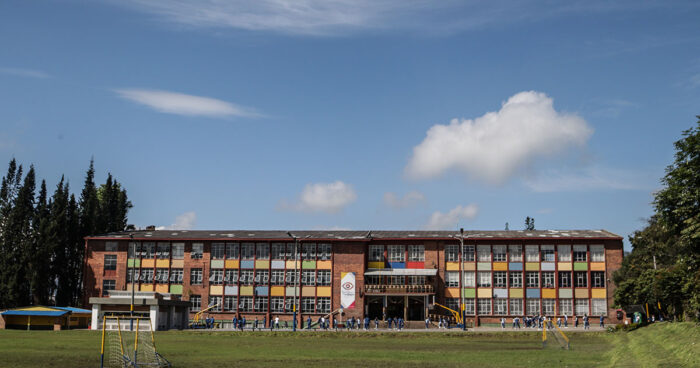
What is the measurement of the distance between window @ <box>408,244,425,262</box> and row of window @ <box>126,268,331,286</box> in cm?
1101

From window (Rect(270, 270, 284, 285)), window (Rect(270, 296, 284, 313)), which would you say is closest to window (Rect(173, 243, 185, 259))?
window (Rect(270, 270, 284, 285))

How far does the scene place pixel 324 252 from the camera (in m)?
90.9

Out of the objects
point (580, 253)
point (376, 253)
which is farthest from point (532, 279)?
point (376, 253)

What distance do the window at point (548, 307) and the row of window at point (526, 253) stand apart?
17.0 feet

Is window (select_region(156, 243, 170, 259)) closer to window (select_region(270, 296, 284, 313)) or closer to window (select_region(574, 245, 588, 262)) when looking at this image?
window (select_region(270, 296, 284, 313))

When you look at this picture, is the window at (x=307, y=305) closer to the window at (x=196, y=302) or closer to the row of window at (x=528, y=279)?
the window at (x=196, y=302)

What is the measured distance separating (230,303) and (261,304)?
4203 millimetres

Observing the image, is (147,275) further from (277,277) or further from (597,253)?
(597,253)

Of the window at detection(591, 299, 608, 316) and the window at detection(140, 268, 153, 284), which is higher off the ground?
the window at detection(140, 268, 153, 284)

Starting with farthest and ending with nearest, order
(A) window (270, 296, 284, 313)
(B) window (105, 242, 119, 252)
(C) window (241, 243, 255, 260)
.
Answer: (B) window (105, 242, 119, 252) → (C) window (241, 243, 255, 260) → (A) window (270, 296, 284, 313)

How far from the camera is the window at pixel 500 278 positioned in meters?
87.9

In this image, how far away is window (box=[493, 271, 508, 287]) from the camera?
8788 centimetres

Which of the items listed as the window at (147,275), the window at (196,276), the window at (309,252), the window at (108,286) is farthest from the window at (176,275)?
the window at (309,252)

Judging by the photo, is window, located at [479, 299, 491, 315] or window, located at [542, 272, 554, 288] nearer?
window, located at [542, 272, 554, 288]
